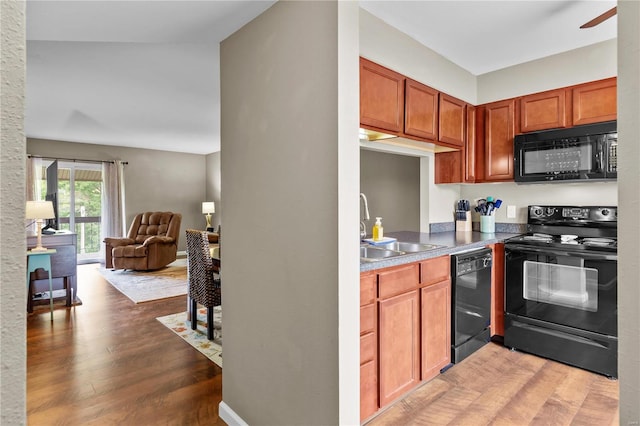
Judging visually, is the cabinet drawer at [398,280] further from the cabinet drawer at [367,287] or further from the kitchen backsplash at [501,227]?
the kitchen backsplash at [501,227]

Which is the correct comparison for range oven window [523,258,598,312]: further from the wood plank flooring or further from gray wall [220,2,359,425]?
→ gray wall [220,2,359,425]

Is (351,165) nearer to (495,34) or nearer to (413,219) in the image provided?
(495,34)

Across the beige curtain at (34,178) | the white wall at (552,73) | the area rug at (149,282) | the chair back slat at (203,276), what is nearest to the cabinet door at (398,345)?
the chair back slat at (203,276)

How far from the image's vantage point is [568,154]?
2850 millimetres

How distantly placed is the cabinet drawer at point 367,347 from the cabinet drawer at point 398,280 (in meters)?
0.23

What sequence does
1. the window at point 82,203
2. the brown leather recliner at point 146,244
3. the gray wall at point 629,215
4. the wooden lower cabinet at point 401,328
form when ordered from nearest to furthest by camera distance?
the gray wall at point 629,215 < the wooden lower cabinet at point 401,328 < the brown leather recliner at point 146,244 < the window at point 82,203

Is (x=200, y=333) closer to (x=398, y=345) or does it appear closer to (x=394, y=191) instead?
(x=398, y=345)

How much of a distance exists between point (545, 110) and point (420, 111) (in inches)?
47.9

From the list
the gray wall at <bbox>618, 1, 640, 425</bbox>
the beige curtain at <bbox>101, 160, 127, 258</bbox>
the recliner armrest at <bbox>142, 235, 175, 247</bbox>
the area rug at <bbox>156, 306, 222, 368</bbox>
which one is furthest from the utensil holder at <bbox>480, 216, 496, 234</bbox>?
the beige curtain at <bbox>101, 160, 127, 258</bbox>

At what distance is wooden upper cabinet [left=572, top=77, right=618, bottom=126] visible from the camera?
2703 millimetres

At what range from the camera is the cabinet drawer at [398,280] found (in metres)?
1.94

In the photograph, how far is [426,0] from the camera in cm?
214

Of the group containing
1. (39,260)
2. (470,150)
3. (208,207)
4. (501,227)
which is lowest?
(39,260)

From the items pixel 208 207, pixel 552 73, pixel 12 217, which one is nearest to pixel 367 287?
pixel 12 217
